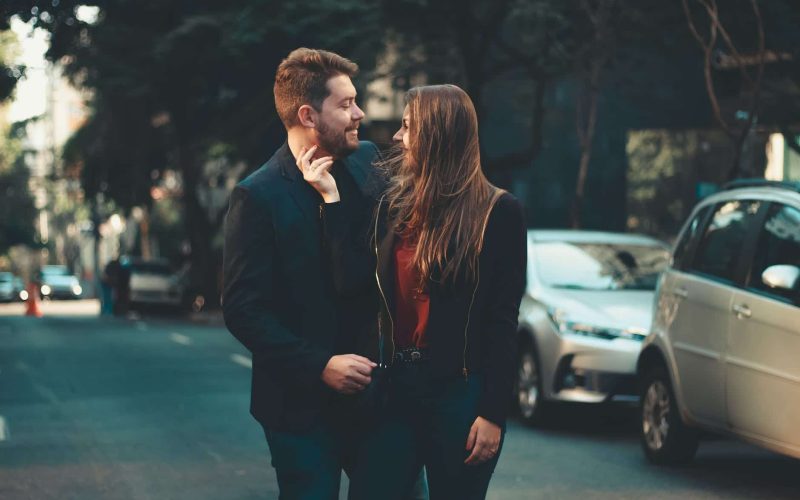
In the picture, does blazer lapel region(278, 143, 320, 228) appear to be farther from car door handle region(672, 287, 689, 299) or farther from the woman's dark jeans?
car door handle region(672, 287, 689, 299)

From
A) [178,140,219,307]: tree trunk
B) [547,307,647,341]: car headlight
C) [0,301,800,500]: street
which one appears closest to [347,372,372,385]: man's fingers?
[0,301,800,500]: street

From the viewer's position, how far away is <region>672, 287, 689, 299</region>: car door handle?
30.6 feet

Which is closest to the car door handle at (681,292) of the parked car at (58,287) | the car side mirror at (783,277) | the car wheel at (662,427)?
the car wheel at (662,427)

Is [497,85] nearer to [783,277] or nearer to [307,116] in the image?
[783,277]

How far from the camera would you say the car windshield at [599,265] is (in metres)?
12.3

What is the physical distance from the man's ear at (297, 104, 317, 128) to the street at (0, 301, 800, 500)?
465 cm

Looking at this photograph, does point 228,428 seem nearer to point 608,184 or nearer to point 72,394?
point 72,394

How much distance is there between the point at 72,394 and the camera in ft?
47.9

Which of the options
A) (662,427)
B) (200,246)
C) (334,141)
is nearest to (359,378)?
(334,141)

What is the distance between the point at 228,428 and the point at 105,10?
18992 mm

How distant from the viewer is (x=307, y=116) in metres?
4.13

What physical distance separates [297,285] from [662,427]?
19.4ft

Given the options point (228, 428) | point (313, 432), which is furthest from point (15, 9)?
point (313, 432)

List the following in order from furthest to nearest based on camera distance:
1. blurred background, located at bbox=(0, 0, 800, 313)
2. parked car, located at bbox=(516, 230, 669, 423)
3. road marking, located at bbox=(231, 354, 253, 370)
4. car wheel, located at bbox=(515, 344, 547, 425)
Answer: blurred background, located at bbox=(0, 0, 800, 313), road marking, located at bbox=(231, 354, 253, 370), car wheel, located at bbox=(515, 344, 547, 425), parked car, located at bbox=(516, 230, 669, 423)
